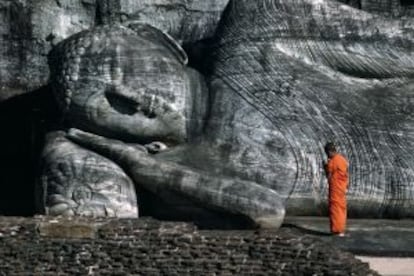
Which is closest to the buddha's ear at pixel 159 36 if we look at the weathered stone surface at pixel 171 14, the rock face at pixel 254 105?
the rock face at pixel 254 105

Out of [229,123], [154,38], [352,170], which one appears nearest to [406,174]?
[352,170]

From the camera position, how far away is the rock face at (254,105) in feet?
36.4

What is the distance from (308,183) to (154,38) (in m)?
1.87

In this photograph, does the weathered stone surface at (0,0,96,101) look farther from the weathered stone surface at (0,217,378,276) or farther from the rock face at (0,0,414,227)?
the weathered stone surface at (0,217,378,276)

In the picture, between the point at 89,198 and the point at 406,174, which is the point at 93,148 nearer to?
the point at 89,198

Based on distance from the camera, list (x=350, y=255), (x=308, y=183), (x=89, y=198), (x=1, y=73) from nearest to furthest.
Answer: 1. (x=350, y=255)
2. (x=89, y=198)
3. (x=308, y=183)
4. (x=1, y=73)

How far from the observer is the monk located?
34.1ft

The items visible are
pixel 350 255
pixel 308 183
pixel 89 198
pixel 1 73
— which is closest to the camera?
pixel 350 255

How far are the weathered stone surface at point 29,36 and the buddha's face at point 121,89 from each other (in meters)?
1.18

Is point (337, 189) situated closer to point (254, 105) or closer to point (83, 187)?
point (254, 105)

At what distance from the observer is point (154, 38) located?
459 inches

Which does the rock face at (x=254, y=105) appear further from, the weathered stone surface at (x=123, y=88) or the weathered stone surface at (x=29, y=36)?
the weathered stone surface at (x=29, y=36)

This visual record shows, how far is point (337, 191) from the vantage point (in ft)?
34.4

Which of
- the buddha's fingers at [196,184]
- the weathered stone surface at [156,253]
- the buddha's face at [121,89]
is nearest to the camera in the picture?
the weathered stone surface at [156,253]
